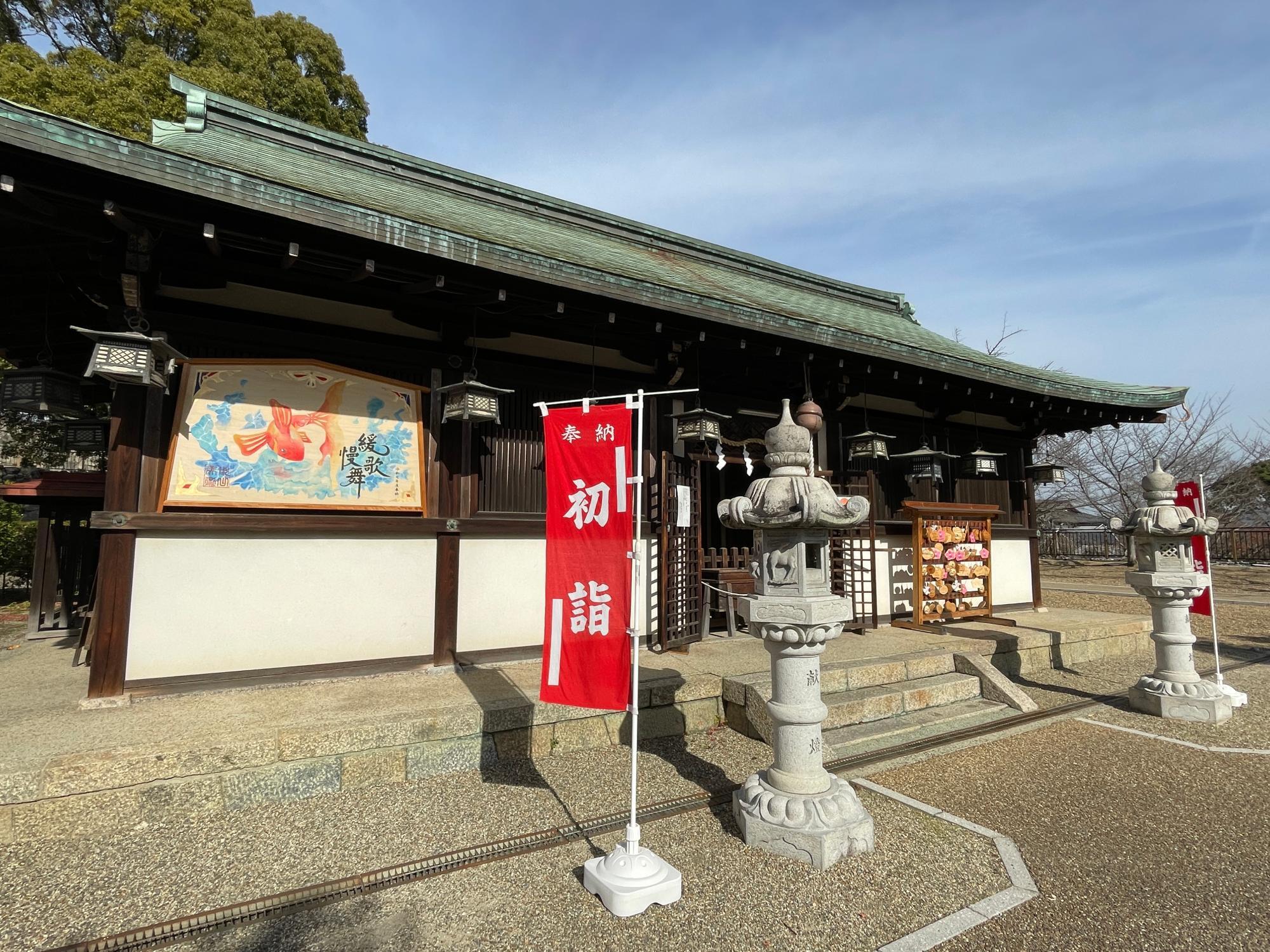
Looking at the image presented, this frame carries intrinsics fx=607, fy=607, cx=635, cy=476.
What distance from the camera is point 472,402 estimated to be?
5910 mm

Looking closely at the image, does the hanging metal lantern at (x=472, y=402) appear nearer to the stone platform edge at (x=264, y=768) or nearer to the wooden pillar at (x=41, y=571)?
the stone platform edge at (x=264, y=768)

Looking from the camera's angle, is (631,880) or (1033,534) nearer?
(631,880)

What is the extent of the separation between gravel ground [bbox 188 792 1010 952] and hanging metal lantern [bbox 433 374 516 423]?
3820mm

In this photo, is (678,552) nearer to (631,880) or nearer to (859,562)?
(859,562)

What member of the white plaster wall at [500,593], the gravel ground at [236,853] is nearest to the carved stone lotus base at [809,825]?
the gravel ground at [236,853]

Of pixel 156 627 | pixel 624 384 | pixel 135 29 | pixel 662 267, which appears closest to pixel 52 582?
pixel 156 627

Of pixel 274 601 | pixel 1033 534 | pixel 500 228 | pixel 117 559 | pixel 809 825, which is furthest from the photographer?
pixel 1033 534

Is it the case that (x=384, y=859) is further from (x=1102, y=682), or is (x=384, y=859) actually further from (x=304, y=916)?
(x=1102, y=682)

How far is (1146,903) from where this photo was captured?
3121 millimetres

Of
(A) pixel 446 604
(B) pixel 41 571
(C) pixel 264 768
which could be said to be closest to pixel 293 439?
(A) pixel 446 604

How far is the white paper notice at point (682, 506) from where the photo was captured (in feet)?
22.7

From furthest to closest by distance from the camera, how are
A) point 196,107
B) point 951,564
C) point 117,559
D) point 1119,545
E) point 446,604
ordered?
point 1119,545
point 951,564
point 196,107
point 446,604
point 117,559

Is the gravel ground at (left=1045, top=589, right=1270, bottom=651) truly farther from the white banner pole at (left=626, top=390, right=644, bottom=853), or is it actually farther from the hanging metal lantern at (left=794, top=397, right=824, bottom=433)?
the white banner pole at (left=626, top=390, right=644, bottom=853)

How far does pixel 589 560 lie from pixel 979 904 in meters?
2.70
